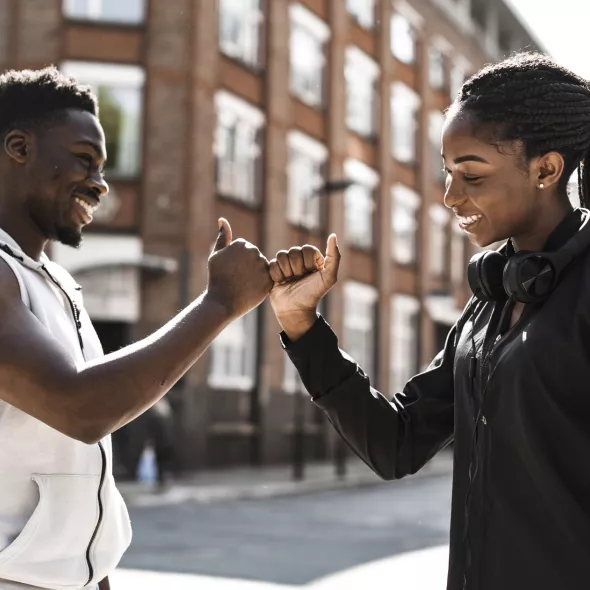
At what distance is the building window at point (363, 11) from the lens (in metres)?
30.6

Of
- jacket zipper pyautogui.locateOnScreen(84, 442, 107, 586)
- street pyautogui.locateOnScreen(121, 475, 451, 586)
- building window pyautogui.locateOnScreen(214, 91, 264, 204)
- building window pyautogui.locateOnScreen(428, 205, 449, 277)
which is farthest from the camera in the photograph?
building window pyautogui.locateOnScreen(428, 205, 449, 277)

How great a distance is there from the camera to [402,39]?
113ft

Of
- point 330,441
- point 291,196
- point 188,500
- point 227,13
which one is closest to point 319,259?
point 188,500

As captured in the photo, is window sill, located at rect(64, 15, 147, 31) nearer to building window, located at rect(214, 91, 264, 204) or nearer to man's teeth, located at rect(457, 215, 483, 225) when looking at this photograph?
building window, located at rect(214, 91, 264, 204)

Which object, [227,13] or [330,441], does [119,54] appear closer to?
[227,13]

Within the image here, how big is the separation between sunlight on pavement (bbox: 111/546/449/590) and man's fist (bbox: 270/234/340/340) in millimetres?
5914

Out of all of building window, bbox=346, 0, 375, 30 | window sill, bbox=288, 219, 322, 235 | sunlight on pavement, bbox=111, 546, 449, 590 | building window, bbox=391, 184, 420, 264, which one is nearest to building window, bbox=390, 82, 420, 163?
building window, bbox=391, 184, 420, 264

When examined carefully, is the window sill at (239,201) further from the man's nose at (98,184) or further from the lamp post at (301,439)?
the man's nose at (98,184)

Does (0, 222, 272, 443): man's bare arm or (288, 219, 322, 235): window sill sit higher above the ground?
(288, 219, 322, 235): window sill

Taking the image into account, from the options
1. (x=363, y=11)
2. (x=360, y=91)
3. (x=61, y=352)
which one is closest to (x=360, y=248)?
(x=360, y=91)

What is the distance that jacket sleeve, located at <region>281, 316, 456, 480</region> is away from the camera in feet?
8.13

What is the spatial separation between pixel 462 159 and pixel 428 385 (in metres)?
0.56

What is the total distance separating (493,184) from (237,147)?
22.1 metres

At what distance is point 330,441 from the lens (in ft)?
94.4
